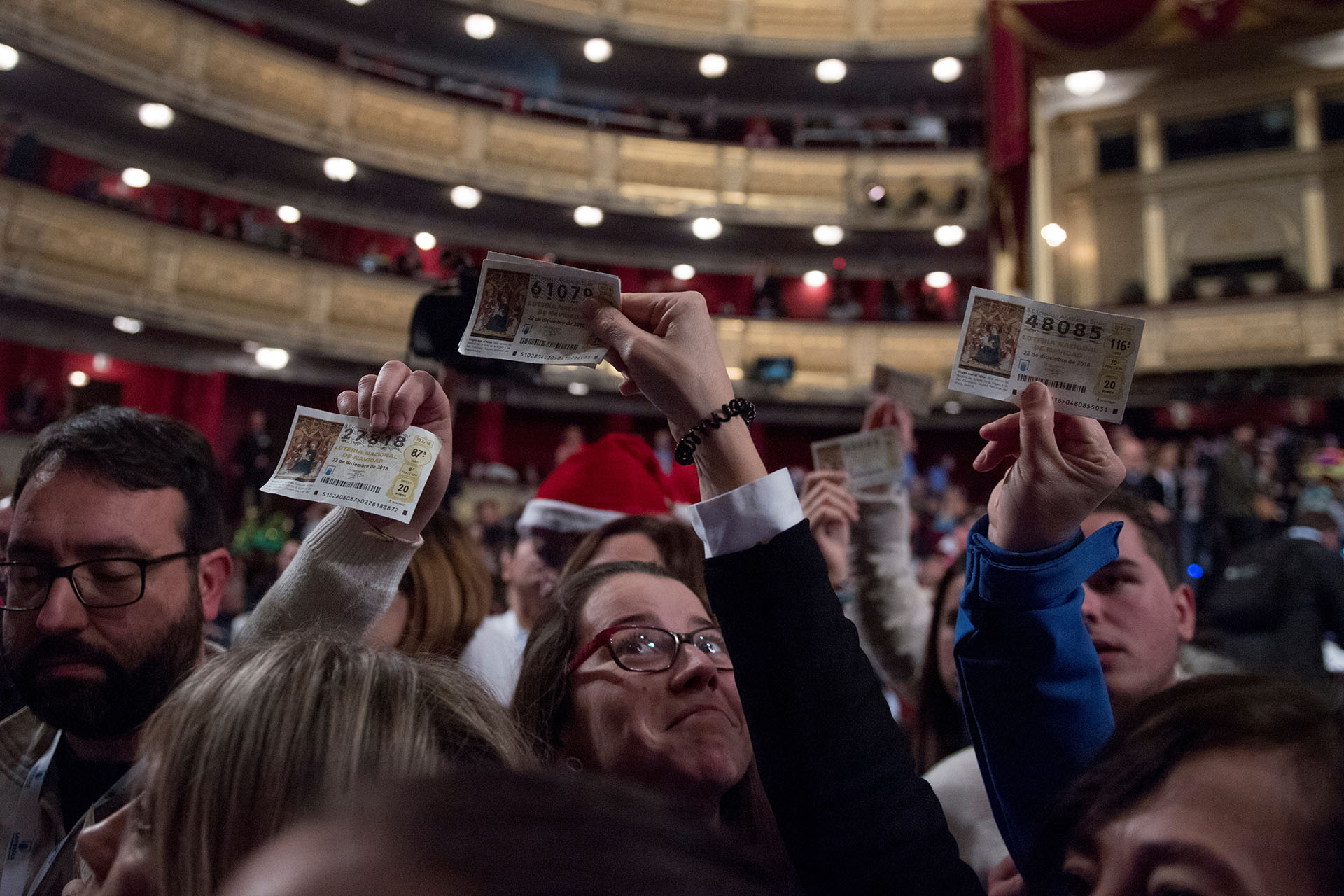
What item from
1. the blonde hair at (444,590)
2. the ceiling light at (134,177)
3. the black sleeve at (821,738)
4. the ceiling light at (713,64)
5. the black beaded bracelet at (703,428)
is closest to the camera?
the black sleeve at (821,738)

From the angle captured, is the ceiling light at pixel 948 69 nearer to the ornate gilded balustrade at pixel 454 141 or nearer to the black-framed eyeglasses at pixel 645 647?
the ornate gilded balustrade at pixel 454 141

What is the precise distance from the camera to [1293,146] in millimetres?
13336

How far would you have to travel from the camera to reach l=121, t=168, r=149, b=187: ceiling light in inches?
422

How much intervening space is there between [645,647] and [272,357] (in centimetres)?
1083

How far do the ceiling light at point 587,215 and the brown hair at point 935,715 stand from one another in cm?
1158

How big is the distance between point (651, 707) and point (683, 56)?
13.9 metres

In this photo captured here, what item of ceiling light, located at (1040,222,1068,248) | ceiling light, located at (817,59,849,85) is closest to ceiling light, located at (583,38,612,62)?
ceiling light, located at (817,59,849,85)

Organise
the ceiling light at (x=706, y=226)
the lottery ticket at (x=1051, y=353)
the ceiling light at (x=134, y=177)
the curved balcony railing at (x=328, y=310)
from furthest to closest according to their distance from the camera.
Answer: the ceiling light at (x=706, y=226), the ceiling light at (x=134, y=177), the curved balcony railing at (x=328, y=310), the lottery ticket at (x=1051, y=353)

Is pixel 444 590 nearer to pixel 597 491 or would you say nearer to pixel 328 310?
pixel 597 491

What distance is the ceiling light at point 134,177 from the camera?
10711 millimetres

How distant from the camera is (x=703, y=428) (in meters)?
1.12

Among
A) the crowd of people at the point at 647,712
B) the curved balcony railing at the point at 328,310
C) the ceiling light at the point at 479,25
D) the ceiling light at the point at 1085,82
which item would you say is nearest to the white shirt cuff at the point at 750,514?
the crowd of people at the point at 647,712

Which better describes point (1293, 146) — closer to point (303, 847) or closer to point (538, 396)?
point (538, 396)

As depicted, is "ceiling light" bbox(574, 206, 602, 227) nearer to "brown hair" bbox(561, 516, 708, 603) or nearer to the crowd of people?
"brown hair" bbox(561, 516, 708, 603)
